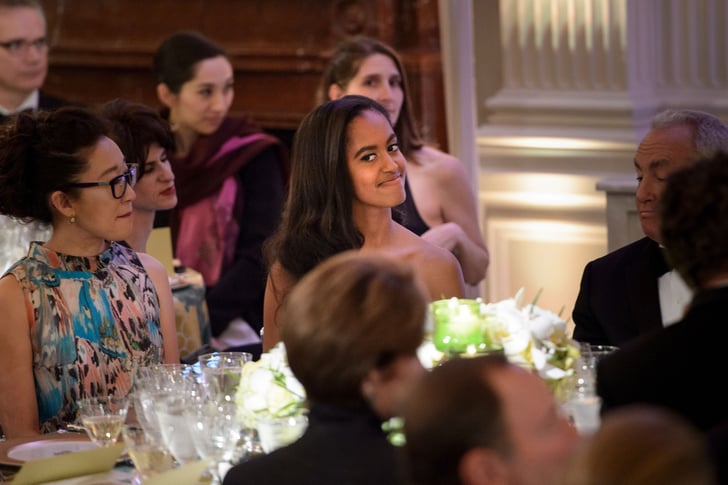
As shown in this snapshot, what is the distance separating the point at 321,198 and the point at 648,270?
90 centimetres

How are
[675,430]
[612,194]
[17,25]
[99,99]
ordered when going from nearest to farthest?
[675,430] → [612,194] → [17,25] → [99,99]

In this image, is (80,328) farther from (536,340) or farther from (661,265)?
(661,265)

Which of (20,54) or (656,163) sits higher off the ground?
(20,54)

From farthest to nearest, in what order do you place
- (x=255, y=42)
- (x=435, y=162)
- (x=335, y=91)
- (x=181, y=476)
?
(x=255, y=42), (x=335, y=91), (x=435, y=162), (x=181, y=476)

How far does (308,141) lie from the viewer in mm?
3689

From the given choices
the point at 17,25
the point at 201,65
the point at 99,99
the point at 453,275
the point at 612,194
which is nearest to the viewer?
the point at 453,275

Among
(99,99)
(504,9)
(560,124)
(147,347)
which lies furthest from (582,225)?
(99,99)

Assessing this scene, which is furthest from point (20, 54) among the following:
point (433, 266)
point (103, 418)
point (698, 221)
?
point (698, 221)

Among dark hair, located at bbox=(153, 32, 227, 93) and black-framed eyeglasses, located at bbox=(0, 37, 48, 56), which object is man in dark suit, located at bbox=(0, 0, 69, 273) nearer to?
black-framed eyeglasses, located at bbox=(0, 37, 48, 56)

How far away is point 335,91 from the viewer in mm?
4980

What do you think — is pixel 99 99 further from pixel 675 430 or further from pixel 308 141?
pixel 675 430

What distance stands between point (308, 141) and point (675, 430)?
243 cm

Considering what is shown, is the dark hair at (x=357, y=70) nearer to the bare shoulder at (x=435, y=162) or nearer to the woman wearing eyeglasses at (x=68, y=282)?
the bare shoulder at (x=435, y=162)

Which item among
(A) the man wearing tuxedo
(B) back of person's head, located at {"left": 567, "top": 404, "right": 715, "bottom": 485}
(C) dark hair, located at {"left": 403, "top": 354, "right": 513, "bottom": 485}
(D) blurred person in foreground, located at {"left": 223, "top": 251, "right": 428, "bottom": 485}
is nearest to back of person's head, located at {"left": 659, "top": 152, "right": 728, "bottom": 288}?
(D) blurred person in foreground, located at {"left": 223, "top": 251, "right": 428, "bottom": 485}
